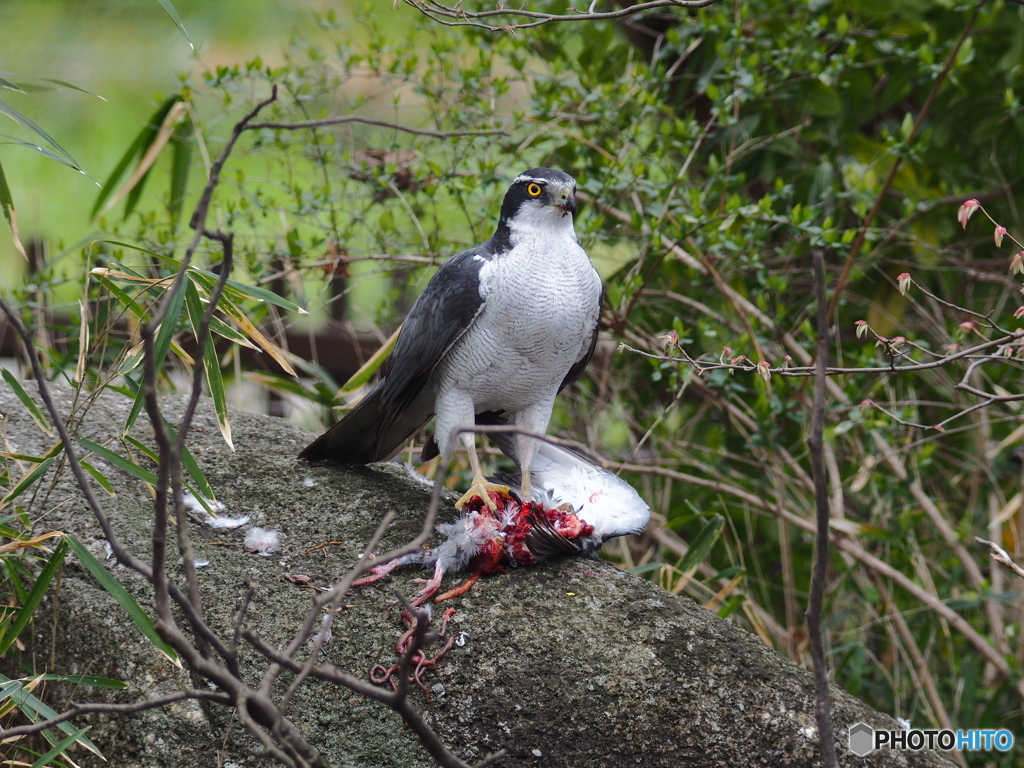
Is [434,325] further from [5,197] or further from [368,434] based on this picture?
[5,197]

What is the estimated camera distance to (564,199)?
7.98 ft

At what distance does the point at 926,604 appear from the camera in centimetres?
341

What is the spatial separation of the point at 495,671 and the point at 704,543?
1.22m

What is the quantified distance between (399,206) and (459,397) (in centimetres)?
144

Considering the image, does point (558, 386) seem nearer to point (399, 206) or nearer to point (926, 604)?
point (399, 206)

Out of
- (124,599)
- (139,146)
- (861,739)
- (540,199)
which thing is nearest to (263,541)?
(124,599)

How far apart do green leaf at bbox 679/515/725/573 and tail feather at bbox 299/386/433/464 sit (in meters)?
1.03

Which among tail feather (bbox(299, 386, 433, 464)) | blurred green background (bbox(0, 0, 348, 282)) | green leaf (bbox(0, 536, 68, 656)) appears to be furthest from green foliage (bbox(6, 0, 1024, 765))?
blurred green background (bbox(0, 0, 348, 282))

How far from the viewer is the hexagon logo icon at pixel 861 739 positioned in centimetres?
195

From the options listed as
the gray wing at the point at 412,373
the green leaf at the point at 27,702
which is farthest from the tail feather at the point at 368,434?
the green leaf at the point at 27,702

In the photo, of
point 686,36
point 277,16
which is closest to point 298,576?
point 686,36

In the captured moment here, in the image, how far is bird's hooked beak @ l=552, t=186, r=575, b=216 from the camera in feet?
7.97

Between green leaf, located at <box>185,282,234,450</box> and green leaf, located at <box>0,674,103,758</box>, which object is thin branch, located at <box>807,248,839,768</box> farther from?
green leaf, located at <box>185,282,234,450</box>

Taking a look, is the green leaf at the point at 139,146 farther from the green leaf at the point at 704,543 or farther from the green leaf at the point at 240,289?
the green leaf at the point at 704,543
